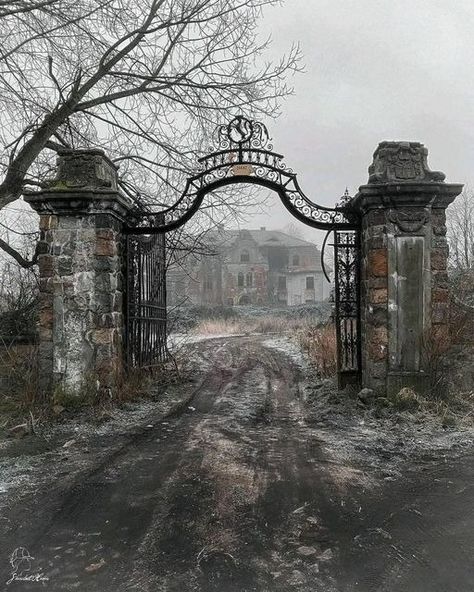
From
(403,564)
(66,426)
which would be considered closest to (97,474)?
(66,426)

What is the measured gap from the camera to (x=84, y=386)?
21.5ft

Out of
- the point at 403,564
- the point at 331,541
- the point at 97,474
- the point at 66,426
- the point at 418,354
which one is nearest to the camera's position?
the point at 403,564

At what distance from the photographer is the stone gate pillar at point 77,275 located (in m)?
6.64

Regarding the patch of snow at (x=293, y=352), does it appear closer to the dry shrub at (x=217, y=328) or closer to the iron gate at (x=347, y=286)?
the iron gate at (x=347, y=286)

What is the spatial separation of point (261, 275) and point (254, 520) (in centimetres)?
4432

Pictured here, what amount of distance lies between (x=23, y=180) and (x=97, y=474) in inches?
264

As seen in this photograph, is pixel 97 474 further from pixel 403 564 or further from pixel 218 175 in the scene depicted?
pixel 218 175

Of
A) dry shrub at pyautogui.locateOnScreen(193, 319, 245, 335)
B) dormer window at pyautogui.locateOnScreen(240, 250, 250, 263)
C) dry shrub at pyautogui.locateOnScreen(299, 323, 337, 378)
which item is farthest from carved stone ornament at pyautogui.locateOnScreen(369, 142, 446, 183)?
dormer window at pyautogui.locateOnScreen(240, 250, 250, 263)

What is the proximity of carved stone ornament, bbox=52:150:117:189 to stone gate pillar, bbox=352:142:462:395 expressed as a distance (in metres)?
3.94

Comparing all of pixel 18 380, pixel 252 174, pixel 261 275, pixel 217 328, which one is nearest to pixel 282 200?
pixel 252 174

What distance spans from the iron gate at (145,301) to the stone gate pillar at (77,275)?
766mm

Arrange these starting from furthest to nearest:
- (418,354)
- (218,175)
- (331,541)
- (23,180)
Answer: (23,180)
(218,175)
(418,354)
(331,541)

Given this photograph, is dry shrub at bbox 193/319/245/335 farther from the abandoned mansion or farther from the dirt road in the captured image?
the abandoned mansion

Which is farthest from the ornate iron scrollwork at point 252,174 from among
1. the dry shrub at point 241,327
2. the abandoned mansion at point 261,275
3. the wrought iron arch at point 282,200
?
the abandoned mansion at point 261,275
